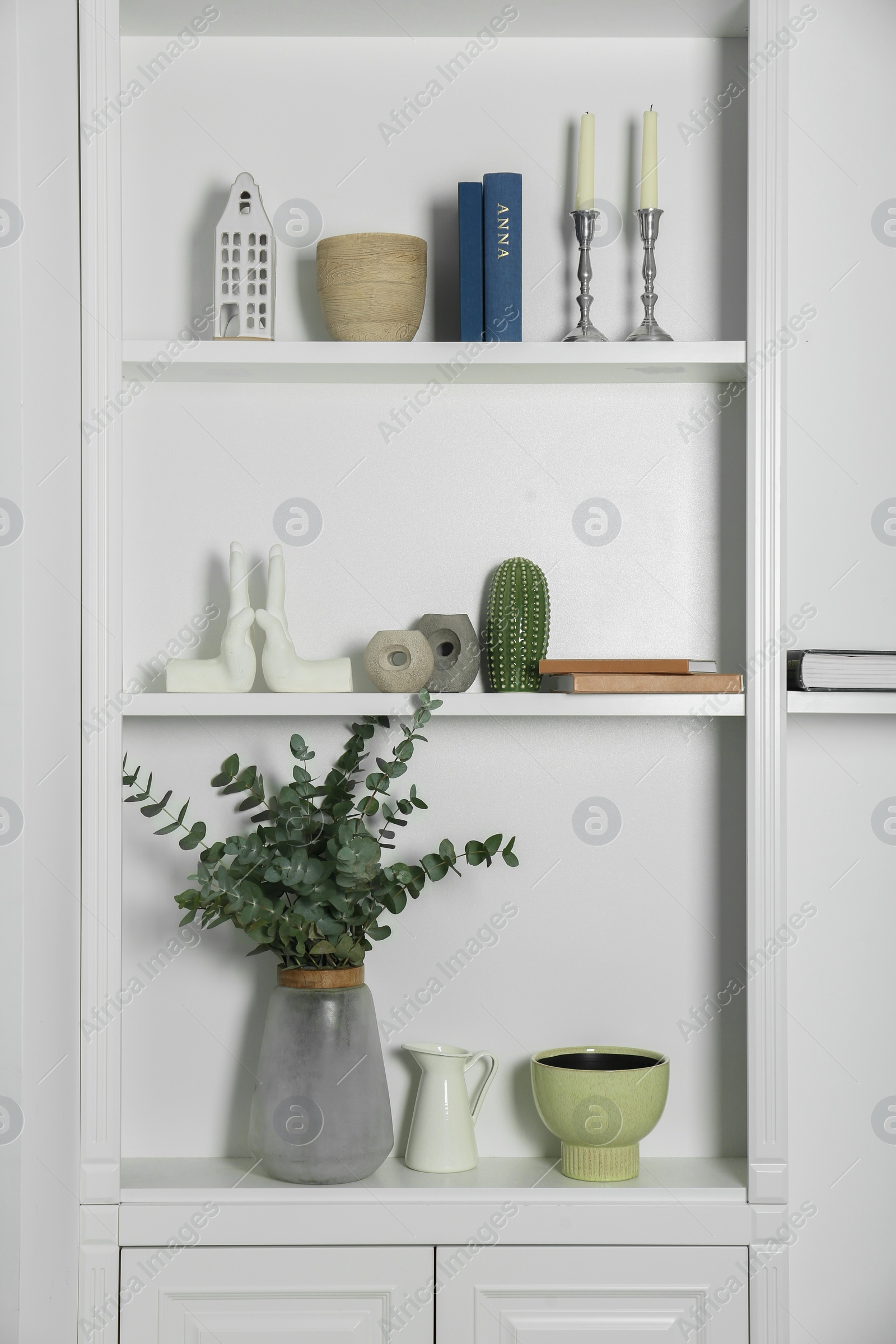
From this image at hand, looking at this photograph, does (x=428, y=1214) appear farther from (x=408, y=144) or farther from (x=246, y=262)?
(x=408, y=144)

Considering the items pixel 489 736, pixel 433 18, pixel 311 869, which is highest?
pixel 433 18

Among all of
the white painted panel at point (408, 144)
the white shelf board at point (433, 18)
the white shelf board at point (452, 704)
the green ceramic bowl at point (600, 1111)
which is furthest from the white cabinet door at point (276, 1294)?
the white shelf board at point (433, 18)

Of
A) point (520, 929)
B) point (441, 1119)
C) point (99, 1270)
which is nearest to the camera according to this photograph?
point (99, 1270)

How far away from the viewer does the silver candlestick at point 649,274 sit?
1.56m

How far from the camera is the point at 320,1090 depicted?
1456 mm

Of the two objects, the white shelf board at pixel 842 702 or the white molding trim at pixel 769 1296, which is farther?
the white shelf board at pixel 842 702

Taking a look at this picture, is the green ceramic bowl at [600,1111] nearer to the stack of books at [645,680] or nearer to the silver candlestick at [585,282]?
the stack of books at [645,680]

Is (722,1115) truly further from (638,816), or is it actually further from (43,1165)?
(43,1165)

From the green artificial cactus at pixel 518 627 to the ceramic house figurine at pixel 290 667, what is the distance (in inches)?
8.1

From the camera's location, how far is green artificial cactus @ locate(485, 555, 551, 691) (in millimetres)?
1576

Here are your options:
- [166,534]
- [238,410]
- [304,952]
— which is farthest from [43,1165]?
[238,410]

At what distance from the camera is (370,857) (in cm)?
143

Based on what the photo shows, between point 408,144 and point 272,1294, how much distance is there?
61.9 inches

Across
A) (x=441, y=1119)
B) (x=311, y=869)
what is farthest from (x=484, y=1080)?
(x=311, y=869)
